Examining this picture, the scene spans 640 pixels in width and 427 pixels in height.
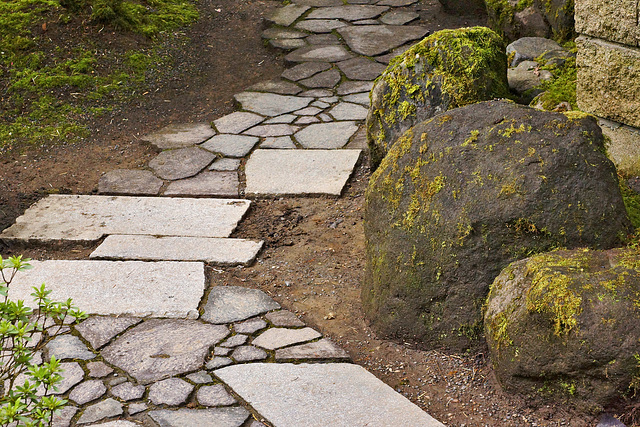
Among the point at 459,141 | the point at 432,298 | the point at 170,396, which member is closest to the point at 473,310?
the point at 432,298

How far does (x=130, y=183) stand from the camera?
5.34 meters

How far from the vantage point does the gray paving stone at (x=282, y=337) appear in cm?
336

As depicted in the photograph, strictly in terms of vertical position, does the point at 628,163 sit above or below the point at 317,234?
above

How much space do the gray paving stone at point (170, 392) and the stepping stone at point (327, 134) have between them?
3036 millimetres

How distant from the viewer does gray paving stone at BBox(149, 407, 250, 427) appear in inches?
111

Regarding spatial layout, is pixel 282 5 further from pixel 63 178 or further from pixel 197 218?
pixel 197 218

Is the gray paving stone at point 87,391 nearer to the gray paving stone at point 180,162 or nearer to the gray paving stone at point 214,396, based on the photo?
the gray paving stone at point 214,396

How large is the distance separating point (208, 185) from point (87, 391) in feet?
7.99

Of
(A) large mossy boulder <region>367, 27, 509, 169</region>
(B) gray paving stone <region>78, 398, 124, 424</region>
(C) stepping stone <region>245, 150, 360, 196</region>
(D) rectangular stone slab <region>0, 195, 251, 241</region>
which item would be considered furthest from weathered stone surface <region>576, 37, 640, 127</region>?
(B) gray paving stone <region>78, 398, 124, 424</region>

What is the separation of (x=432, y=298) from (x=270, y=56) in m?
5.27

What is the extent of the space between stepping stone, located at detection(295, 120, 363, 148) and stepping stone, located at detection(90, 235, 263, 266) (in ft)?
5.34

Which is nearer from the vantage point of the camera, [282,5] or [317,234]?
[317,234]

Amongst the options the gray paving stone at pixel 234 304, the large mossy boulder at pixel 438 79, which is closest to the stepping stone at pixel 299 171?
the large mossy boulder at pixel 438 79

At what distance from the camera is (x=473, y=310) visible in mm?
3070
